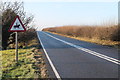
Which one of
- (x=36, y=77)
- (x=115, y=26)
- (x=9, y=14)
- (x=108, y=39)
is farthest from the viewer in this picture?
(x=108, y=39)

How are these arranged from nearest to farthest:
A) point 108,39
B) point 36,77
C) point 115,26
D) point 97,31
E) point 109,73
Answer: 1. point 36,77
2. point 109,73
3. point 115,26
4. point 108,39
5. point 97,31

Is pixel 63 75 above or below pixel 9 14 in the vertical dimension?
below

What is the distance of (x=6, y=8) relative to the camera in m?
18.2

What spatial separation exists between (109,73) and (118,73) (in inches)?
13.0

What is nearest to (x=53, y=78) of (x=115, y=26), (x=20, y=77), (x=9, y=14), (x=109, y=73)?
Result: (x=20, y=77)

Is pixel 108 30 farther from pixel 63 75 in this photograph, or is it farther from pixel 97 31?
pixel 63 75

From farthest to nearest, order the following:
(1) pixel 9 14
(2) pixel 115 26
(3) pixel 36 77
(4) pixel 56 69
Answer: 1. (2) pixel 115 26
2. (1) pixel 9 14
3. (4) pixel 56 69
4. (3) pixel 36 77

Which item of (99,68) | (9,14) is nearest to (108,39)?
(9,14)

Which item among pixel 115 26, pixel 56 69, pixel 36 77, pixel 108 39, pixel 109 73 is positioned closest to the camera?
pixel 36 77

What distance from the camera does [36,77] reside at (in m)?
6.78

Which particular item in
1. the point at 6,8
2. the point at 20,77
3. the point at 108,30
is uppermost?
the point at 6,8

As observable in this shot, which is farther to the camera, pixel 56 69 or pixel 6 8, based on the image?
pixel 6 8

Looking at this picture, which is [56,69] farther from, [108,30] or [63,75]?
[108,30]

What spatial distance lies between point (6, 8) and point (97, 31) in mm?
12902
